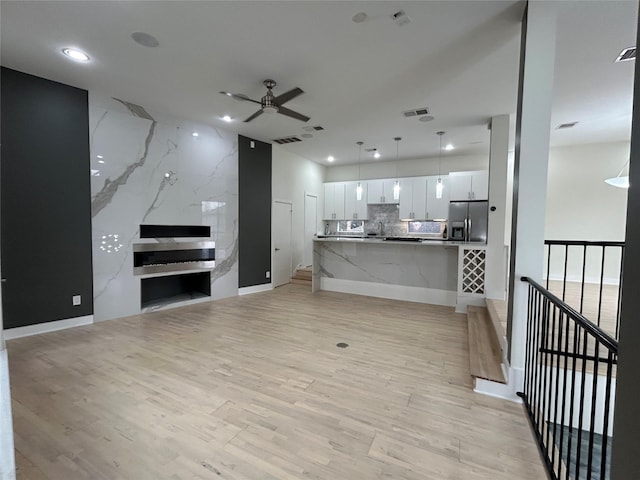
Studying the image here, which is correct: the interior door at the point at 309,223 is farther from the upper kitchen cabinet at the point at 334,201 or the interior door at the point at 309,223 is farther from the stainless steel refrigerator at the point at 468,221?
the stainless steel refrigerator at the point at 468,221

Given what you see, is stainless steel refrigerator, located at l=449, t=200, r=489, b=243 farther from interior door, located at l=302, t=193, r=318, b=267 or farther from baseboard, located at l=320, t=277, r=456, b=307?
interior door, located at l=302, t=193, r=318, b=267

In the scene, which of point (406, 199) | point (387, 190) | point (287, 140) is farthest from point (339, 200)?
point (287, 140)

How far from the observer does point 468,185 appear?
6773mm

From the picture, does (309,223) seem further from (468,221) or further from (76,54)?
(76,54)

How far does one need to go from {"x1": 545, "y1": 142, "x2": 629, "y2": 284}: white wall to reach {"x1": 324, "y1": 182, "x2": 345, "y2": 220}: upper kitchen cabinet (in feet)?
16.1

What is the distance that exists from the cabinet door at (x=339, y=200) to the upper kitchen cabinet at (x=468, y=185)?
9.63 ft

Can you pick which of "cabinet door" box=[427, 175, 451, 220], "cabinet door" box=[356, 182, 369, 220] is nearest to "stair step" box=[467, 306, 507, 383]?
"cabinet door" box=[427, 175, 451, 220]

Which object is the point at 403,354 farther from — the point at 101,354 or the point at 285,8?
the point at 285,8

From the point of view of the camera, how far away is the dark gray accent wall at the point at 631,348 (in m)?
0.63

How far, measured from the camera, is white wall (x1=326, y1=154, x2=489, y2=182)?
292 inches

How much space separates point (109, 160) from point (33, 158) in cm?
81

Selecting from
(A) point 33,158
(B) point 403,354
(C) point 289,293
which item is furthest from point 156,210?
(B) point 403,354

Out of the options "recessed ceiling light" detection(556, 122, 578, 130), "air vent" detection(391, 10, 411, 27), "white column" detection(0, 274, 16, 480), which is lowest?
"white column" detection(0, 274, 16, 480)

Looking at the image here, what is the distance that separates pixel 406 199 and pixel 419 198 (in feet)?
1.07
